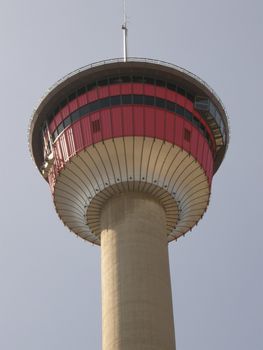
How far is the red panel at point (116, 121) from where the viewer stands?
53.7 metres

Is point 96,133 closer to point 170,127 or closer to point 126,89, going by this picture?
point 126,89

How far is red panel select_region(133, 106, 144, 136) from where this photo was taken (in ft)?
176

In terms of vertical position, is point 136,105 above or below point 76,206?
above

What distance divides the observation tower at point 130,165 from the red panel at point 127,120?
0.08 meters

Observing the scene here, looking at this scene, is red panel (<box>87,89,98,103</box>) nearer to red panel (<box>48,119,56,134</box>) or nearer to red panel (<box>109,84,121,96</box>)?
red panel (<box>109,84,121,96</box>)

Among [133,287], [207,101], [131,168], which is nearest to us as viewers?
[133,287]

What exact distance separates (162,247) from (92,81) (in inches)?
574

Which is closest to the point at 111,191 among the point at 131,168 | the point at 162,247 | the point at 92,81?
the point at 131,168

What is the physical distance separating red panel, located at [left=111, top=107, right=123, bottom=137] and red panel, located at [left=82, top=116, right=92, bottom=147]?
198 centimetres

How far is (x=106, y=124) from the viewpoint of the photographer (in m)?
54.4

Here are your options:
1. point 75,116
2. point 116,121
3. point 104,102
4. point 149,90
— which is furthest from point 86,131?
point 149,90

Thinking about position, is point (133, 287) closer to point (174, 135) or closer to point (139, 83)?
point (174, 135)

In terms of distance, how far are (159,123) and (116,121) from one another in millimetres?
3331

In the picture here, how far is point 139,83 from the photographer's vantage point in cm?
5625
